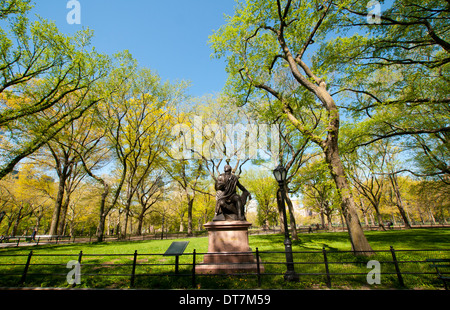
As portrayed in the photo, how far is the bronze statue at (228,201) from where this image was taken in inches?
309

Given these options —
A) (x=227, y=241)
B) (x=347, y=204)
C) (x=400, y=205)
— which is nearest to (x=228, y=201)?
(x=227, y=241)

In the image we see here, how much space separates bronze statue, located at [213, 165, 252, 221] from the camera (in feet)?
25.7

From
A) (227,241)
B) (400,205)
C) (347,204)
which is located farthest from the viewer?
(400,205)

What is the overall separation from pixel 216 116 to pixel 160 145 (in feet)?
27.1

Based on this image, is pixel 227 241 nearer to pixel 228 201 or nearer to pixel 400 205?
pixel 228 201

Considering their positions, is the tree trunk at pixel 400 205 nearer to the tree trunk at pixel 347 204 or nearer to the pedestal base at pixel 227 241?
the tree trunk at pixel 347 204

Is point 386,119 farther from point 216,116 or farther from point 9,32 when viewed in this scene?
point 9,32

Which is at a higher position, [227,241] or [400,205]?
[400,205]

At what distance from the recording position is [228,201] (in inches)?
316

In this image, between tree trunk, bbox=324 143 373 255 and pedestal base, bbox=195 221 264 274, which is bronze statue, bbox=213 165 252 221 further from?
tree trunk, bbox=324 143 373 255

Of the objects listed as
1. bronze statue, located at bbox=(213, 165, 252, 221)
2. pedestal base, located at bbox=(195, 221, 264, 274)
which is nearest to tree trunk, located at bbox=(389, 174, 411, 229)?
bronze statue, located at bbox=(213, 165, 252, 221)

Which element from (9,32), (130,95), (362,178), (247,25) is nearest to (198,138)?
(130,95)

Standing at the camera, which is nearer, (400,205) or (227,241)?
(227,241)
